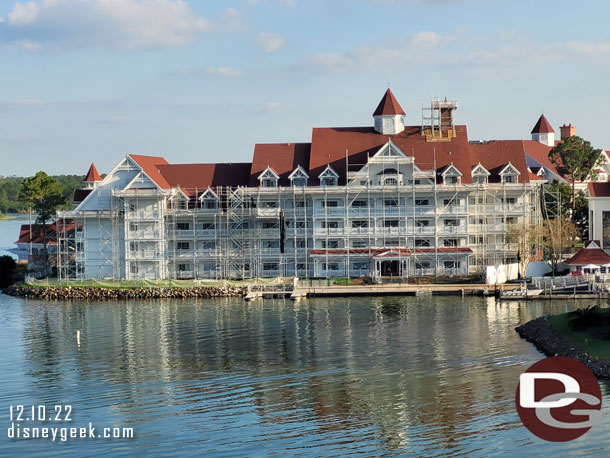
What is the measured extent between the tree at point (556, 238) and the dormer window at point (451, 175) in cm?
876

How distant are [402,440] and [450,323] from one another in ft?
86.7

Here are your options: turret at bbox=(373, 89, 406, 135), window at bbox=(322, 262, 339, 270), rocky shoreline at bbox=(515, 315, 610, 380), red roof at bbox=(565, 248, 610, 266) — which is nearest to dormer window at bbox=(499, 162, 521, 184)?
turret at bbox=(373, 89, 406, 135)

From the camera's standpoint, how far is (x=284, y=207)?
82.2m

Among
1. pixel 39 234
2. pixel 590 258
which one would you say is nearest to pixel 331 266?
pixel 590 258

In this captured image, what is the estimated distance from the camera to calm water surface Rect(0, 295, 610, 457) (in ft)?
105

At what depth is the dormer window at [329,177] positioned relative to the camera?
80.6 meters

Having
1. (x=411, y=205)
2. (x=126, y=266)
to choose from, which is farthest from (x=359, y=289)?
(x=126, y=266)

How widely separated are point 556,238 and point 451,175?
1094 cm

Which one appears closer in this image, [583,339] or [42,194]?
[583,339]

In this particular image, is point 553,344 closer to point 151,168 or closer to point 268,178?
point 268,178

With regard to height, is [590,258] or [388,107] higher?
[388,107]

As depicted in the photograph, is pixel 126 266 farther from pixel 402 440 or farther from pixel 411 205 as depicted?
pixel 402 440

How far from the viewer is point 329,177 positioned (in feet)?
266

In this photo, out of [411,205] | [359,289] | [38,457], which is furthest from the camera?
[411,205]
